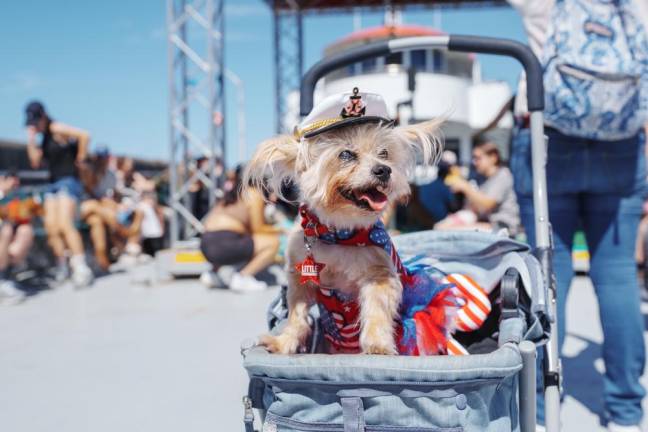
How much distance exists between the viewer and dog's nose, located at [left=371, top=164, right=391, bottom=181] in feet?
5.06

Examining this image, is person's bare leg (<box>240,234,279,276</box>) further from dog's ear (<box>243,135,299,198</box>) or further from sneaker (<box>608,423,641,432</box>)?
dog's ear (<box>243,135,299,198</box>)

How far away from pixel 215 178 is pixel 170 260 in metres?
1.45

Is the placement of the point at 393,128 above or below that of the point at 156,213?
above

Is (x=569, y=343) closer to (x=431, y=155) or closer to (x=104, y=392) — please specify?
(x=431, y=155)

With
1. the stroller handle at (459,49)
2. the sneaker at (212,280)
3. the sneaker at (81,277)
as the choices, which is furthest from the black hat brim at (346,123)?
the sneaker at (81,277)

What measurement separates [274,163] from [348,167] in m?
0.24

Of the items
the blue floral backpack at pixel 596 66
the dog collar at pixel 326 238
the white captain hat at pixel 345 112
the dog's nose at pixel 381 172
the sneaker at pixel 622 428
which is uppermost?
the blue floral backpack at pixel 596 66

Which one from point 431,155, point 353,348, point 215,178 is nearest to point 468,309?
point 353,348

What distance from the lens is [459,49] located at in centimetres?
189

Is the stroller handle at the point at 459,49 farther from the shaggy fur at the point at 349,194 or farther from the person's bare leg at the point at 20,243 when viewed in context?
the person's bare leg at the point at 20,243

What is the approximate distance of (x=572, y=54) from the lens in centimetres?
201

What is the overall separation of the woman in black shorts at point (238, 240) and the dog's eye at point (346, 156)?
402 cm

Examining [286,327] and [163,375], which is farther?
[163,375]

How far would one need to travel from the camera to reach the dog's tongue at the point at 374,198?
5.07ft
